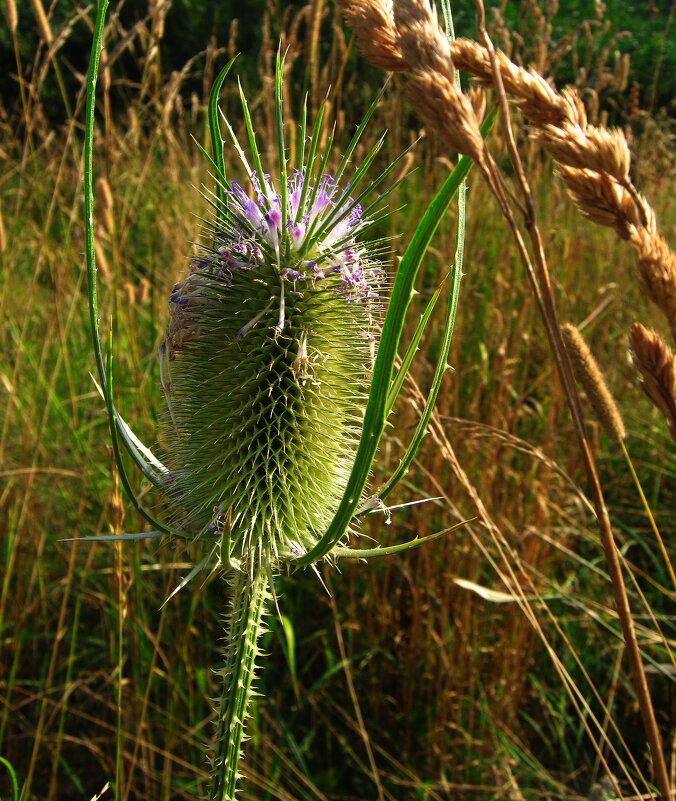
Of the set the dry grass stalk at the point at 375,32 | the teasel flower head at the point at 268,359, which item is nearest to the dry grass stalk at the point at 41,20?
the teasel flower head at the point at 268,359

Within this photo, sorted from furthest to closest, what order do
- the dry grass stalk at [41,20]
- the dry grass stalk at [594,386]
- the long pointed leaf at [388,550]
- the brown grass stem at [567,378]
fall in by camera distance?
the dry grass stalk at [41,20] → the dry grass stalk at [594,386] → the long pointed leaf at [388,550] → the brown grass stem at [567,378]

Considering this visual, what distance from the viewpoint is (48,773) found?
2.33 meters

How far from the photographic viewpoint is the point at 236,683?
1.24 metres

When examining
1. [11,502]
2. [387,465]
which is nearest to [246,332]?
[387,465]

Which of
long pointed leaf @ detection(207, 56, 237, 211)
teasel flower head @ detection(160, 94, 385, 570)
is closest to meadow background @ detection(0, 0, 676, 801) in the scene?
teasel flower head @ detection(160, 94, 385, 570)

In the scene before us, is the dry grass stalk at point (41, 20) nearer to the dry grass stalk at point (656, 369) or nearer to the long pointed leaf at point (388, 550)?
the long pointed leaf at point (388, 550)

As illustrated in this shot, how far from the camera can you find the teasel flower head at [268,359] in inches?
51.8

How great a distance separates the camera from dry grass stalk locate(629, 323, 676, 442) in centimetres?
85

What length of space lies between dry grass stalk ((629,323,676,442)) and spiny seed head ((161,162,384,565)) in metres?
0.58

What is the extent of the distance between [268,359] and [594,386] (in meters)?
0.62

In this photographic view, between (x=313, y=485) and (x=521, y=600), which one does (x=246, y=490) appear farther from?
(x=521, y=600)

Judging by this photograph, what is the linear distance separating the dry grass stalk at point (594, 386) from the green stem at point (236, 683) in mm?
701

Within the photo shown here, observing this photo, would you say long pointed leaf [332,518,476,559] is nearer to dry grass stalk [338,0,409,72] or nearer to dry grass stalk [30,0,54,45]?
dry grass stalk [338,0,409,72]

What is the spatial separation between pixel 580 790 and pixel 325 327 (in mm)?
1849
